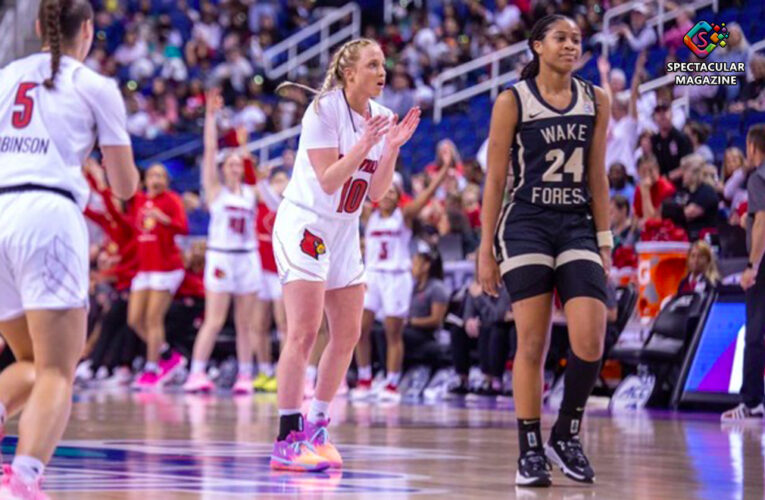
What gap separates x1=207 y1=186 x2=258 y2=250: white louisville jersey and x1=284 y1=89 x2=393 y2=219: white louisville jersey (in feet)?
26.6

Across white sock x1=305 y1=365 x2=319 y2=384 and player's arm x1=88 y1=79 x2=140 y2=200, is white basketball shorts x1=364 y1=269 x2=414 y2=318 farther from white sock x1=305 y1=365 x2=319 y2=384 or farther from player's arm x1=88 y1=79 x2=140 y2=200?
player's arm x1=88 y1=79 x2=140 y2=200

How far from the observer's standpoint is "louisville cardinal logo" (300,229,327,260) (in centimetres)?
675

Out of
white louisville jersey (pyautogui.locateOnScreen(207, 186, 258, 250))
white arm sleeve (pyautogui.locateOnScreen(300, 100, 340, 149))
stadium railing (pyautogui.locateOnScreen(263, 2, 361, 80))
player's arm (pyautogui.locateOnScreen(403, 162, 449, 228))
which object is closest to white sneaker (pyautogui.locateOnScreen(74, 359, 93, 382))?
white louisville jersey (pyautogui.locateOnScreen(207, 186, 258, 250))

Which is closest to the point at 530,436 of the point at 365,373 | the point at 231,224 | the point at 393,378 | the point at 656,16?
the point at 393,378

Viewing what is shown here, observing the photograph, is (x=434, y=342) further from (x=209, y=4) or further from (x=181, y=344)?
(x=209, y=4)

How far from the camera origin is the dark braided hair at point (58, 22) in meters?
4.80

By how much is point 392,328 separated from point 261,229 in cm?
268

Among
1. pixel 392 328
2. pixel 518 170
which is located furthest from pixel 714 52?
pixel 518 170

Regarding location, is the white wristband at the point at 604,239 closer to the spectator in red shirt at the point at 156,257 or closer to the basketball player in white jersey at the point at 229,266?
the basketball player in white jersey at the point at 229,266

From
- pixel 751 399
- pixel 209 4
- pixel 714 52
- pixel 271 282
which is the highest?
pixel 209 4

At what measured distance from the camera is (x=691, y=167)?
12352 millimetres

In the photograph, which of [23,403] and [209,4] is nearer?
[23,403]

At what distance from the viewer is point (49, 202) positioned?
4.65 metres

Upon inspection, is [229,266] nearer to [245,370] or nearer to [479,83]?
[245,370]
